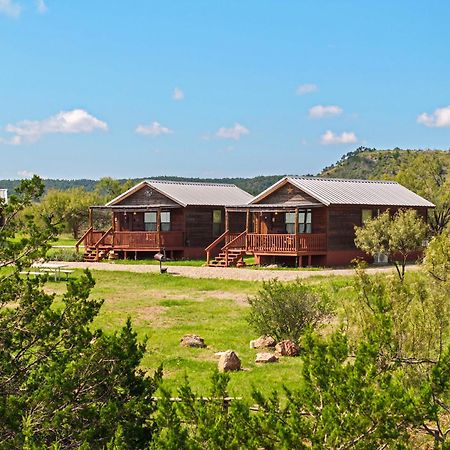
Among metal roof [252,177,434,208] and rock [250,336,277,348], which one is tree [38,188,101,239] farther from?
rock [250,336,277,348]

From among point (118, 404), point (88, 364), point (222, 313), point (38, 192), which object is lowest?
point (222, 313)

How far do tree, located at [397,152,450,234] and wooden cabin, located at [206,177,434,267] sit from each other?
4.75 metres

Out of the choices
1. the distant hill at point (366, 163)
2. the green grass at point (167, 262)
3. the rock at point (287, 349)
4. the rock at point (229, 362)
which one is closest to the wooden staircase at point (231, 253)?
the green grass at point (167, 262)

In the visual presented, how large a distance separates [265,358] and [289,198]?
21761 millimetres

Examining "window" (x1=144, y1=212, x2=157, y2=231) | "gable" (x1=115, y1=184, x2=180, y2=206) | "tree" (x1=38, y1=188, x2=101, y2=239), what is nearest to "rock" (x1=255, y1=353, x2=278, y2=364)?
"gable" (x1=115, y1=184, x2=180, y2=206)

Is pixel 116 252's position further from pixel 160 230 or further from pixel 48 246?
pixel 48 246

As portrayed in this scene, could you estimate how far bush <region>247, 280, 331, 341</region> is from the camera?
15.1m

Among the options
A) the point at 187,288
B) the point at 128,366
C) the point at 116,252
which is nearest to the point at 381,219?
the point at 187,288

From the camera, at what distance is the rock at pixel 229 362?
12.3 metres

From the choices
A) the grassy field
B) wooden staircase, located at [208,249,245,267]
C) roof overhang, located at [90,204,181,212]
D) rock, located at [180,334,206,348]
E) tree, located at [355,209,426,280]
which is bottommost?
the grassy field

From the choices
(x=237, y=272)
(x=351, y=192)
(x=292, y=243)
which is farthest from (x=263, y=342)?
(x=351, y=192)

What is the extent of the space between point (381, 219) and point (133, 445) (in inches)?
830

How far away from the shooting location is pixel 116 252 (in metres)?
38.8

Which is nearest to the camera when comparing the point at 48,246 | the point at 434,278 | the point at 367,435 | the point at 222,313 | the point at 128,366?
the point at 367,435
